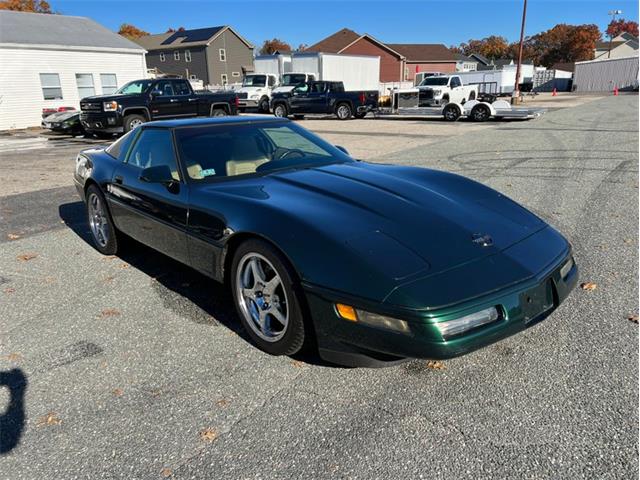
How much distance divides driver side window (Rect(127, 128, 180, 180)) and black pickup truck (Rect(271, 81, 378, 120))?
64.1 feet

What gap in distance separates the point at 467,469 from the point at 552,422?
0.56m

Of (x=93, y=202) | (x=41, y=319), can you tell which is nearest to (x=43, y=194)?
(x=93, y=202)

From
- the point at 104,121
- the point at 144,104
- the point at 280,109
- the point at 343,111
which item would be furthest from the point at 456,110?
the point at 104,121

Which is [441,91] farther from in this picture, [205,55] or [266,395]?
[205,55]

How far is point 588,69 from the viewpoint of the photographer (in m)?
60.0

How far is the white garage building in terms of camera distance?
2119 cm

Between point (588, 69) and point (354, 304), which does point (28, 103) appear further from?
point (588, 69)

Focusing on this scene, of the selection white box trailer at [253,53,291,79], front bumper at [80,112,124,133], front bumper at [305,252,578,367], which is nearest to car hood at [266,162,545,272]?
front bumper at [305,252,578,367]

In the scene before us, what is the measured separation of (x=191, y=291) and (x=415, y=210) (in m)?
2.02

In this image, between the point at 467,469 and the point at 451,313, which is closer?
the point at 467,469

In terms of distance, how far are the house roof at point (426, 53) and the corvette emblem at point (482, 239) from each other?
68.4 m

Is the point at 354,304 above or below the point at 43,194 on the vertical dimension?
above

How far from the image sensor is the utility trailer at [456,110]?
20.1m

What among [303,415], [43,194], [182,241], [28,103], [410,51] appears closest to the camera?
[303,415]
